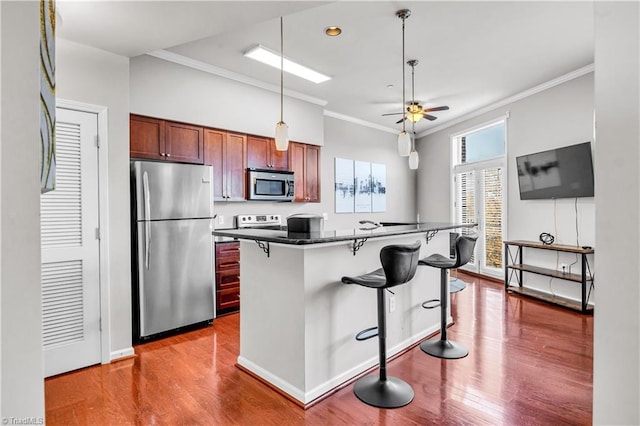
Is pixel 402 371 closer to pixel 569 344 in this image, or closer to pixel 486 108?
pixel 569 344

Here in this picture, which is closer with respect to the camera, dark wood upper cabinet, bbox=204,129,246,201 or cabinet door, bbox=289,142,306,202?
dark wood upper cabinet, bbox=204,129,246,201

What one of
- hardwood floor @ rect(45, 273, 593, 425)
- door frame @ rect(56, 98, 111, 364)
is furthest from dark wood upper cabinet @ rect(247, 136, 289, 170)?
hardwood floor @ rect(45, 273, 593, 425)

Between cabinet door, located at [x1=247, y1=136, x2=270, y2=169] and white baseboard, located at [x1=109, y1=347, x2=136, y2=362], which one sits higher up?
cabinet door, located at [x1=247, y1=136, x2=270, y2=169]

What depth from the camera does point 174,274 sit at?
3391 millimetres

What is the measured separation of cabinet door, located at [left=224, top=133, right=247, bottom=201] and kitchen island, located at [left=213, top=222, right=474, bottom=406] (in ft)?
5.53

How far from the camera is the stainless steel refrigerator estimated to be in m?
3.19

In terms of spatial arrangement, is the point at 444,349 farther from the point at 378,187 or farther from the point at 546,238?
the point at 378,187

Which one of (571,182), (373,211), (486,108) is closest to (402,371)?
(571,182)

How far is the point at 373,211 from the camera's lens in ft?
21.7

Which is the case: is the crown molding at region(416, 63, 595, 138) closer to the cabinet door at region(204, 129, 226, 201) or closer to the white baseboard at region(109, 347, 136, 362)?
the cabinet door at region(204, 129, 226, 201)

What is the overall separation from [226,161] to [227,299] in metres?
1.69

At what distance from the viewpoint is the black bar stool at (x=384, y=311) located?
2146mm
